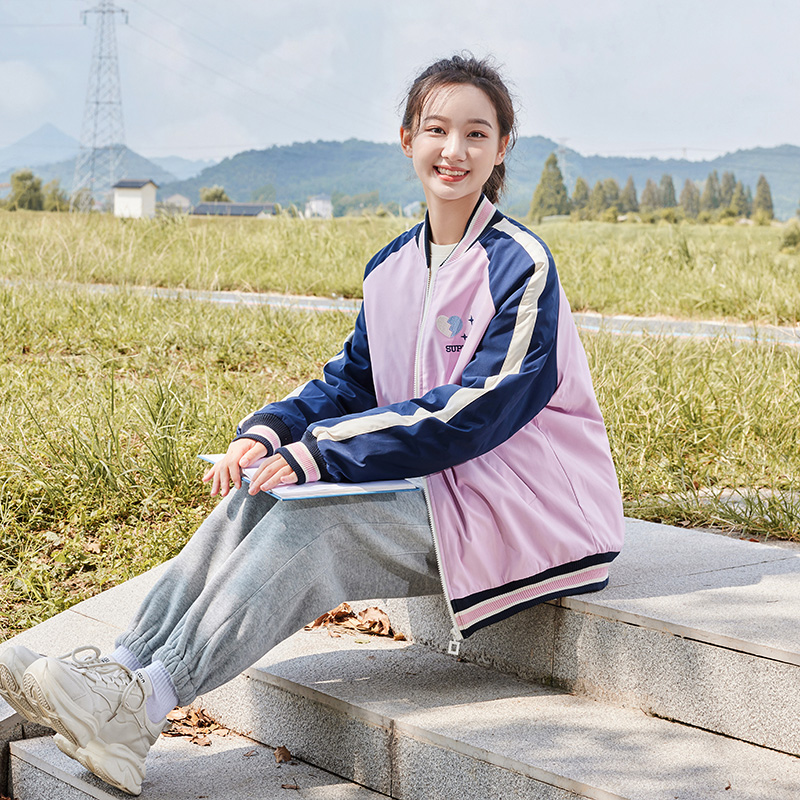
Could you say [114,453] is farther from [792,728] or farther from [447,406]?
[792,728]

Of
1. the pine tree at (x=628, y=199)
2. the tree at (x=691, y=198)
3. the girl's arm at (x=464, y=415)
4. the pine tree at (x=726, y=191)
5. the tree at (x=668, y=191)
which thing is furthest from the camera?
the tree at (x=668, y=191)

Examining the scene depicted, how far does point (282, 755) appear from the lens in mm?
2252

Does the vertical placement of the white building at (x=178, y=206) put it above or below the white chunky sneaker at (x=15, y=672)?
above

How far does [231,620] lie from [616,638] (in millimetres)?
861

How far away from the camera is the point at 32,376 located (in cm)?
492

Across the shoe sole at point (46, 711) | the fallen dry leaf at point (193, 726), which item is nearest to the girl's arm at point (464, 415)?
the shoe sole at point (46, 711)

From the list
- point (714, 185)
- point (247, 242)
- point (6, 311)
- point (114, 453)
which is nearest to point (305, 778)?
point (114, 453)

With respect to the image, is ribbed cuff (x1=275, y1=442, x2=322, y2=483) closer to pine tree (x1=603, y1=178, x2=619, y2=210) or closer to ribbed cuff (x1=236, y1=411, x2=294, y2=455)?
ribbed cuff (x1=236, y1=411, x2=294, y2=455)

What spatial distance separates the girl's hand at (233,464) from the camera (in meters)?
2.12

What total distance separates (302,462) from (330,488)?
0.09 metres

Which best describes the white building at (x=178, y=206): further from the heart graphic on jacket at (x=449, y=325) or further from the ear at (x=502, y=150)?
the heart graphic on jacket at (x=449, y=325)

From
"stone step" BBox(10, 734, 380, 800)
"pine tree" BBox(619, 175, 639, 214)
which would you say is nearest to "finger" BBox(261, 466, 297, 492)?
"stone step" BBox(10, 734, 380, 800)

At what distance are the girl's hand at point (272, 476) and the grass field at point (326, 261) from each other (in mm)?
5257

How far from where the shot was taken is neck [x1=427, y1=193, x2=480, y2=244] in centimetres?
228
